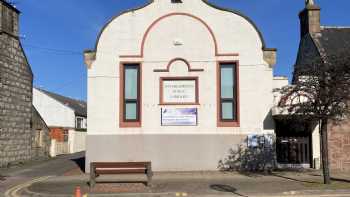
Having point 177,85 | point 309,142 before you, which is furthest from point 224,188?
point 309,142

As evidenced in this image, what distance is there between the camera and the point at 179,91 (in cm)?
1998

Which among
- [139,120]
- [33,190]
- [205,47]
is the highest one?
[205,47]

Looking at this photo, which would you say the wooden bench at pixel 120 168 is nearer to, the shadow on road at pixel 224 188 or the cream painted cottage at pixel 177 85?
the shadow on road at pixel 224 188

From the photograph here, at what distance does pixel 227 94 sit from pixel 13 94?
13.1m

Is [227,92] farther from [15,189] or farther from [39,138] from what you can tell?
[39,138]

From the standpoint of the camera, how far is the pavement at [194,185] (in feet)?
44.0

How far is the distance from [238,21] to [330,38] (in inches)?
289

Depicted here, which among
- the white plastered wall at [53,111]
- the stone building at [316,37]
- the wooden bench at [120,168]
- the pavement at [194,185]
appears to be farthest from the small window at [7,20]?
the white plastered wall at [53,111]

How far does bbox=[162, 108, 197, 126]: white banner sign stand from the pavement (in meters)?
2.38

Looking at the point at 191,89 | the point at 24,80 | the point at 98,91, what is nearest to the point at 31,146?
the point at 24,80

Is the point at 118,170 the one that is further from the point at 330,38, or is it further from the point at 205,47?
the point at 330,38

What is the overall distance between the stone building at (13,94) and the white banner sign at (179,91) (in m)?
9.77

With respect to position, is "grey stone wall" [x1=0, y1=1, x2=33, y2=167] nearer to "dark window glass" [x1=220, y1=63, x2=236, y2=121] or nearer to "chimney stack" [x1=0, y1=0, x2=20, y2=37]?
"chimney stack" [x1=0, y1=0, x2=20, y2=37]

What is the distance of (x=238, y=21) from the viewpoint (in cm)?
2022
